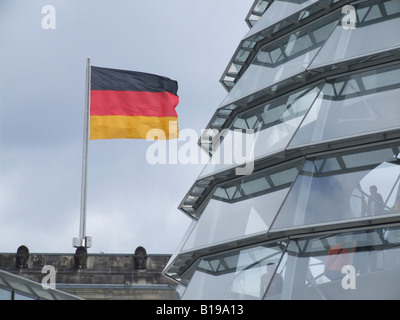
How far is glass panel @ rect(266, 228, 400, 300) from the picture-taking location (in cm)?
1412

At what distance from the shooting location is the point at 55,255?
43.9 m

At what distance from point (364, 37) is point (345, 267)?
4.70 meters

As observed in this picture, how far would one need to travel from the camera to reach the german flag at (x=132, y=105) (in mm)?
35812

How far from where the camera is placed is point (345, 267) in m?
14.5

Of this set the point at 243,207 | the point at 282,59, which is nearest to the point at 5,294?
the point at 243,207

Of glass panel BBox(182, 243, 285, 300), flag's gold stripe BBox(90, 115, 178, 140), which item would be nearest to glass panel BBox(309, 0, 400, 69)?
glass panel BBox(182, 243, 285, 300)

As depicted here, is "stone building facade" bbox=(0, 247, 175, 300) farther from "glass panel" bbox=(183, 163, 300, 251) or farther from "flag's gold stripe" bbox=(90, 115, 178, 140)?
"glass panel" bbox=(183, 163, 300, 251)

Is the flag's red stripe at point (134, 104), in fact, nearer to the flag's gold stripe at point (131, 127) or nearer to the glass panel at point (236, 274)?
the flag's gold stripe at point (131, 127)

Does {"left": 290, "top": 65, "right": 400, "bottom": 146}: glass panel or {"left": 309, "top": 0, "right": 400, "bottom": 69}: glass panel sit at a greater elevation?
{"left": 309, "top": 0, "right": 400, "bottom": 69}: glass panel

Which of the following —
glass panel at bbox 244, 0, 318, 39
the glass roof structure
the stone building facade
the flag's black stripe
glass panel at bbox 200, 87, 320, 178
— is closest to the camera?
the glass roof structure

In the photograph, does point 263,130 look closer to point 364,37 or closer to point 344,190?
point 364,37

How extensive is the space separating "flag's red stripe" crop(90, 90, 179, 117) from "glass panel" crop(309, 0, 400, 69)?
19494mm

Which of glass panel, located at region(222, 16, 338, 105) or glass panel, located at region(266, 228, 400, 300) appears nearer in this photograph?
glass panel, located at region(266, 228, 400, 300)

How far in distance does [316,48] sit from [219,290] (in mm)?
5260
